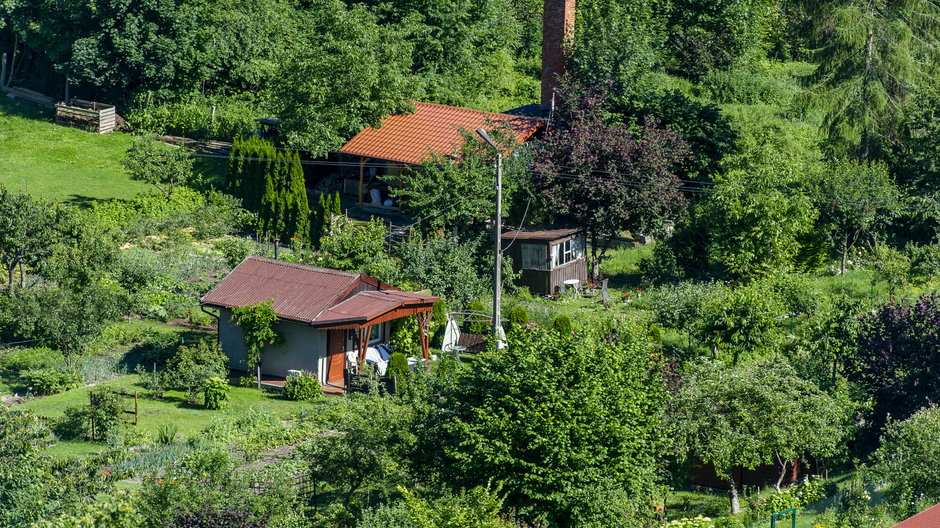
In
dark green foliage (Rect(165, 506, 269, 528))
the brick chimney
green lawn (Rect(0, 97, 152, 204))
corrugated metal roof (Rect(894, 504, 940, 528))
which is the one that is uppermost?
the brick chimney

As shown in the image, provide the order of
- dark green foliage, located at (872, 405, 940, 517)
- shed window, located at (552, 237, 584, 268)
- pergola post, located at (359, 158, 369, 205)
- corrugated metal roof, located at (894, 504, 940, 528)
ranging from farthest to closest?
pergola post, located at (359, 158, 369, 205), shed window, located at (552, 237, 584, 268), dark green foliage, located at (872, 405, 940, 517), corrugated metal roof, located at (894, 504, 940, 528)

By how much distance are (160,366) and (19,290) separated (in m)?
4.66

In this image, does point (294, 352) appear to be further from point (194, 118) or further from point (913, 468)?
Answer: point (194, 118)

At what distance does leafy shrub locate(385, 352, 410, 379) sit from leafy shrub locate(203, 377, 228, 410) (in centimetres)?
453

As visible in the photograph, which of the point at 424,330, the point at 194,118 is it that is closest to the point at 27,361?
the point at 424,330

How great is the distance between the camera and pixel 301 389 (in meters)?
33.7

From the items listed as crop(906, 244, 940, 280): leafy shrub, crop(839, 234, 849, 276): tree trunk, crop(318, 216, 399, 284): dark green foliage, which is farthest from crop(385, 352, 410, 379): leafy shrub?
crop(906, 244, 940, 280): leafy shrub

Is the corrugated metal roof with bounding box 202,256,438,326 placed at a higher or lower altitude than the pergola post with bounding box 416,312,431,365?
higher

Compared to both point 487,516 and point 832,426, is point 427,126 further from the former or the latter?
point 487,516

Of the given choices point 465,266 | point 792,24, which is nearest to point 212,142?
point 465,266

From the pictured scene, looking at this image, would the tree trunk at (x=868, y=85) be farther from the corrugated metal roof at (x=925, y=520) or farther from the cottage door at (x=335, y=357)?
the corrugated metal roof at (x=925, y=520)

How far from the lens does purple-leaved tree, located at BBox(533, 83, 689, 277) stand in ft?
136

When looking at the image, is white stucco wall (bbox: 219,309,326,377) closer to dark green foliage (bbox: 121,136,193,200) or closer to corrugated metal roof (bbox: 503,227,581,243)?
corrugated metal roof (bbox: 503,227,581,243)

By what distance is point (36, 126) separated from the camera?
5522 centimetres
